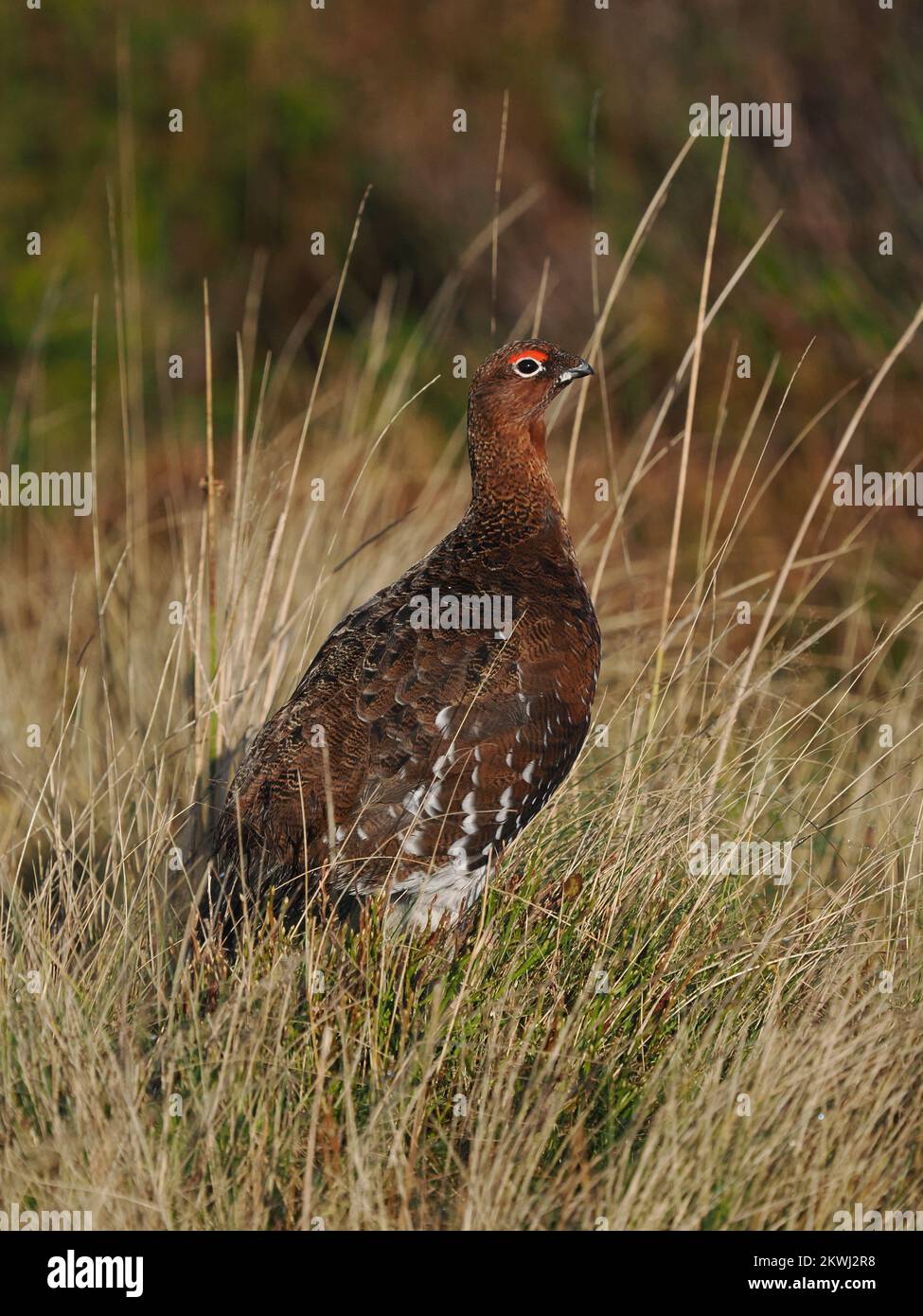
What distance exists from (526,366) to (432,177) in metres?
6.19

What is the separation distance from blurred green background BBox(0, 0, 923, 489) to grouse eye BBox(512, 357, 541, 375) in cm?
242

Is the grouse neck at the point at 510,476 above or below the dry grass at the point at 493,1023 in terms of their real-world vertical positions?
above

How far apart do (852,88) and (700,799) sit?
Result: 5.13m

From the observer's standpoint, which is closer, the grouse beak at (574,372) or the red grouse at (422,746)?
the red grouse at (422,746)

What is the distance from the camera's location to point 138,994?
323 centimetres

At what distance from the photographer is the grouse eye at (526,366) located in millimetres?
3711

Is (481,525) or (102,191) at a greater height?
(102,191)

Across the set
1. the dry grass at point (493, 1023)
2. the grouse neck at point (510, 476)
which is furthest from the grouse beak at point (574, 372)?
the dry grass at point (493, 1023)

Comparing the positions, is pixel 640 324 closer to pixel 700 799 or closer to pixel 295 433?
pixel 295 433

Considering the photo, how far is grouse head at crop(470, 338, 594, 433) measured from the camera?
3.71 m

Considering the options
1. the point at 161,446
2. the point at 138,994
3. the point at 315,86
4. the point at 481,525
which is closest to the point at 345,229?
the point at 315,86

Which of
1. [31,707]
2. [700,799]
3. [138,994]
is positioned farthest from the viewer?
[31,707]

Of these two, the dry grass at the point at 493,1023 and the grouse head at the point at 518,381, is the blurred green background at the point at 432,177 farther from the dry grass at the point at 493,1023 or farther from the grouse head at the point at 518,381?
the dry grass at the point at 493,1023

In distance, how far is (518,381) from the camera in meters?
3.71
